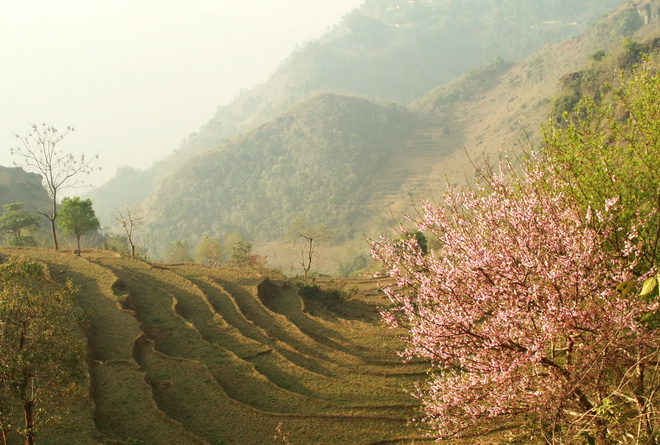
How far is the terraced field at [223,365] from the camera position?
16.1m

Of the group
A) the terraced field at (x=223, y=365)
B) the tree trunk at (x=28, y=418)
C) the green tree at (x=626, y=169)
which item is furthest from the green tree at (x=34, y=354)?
the green tree at (x=626, y=169)

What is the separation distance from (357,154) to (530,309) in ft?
402

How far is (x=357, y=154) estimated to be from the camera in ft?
424

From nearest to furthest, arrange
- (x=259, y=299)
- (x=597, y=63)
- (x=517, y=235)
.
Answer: (x=517, y=235), (x=259, y=299), (x=597, y=63)

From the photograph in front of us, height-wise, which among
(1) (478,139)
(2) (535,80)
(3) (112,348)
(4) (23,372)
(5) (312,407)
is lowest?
(5) (312,407)

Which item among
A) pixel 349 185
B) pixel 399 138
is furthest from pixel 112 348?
pixel 399 138

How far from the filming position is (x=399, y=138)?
451 feet

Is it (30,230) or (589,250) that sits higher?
(30,230)

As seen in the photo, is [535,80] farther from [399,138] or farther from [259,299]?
[259,299]

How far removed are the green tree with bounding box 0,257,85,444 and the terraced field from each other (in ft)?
9.93

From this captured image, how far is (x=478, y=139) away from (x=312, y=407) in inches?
4312

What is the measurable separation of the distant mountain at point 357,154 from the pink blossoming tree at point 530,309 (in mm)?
88253

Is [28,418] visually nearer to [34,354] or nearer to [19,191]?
[34,354]

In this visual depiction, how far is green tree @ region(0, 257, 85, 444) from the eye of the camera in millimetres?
9938
